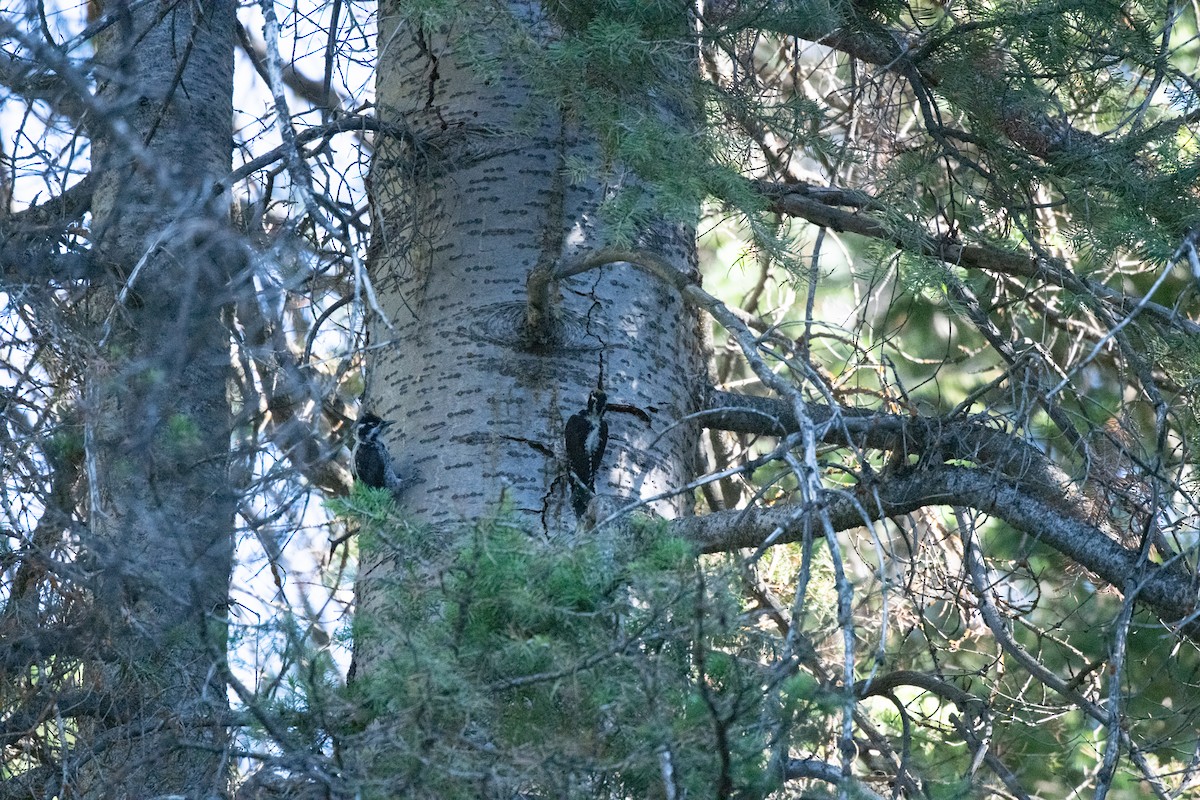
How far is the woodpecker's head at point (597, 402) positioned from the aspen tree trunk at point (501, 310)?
27 millimetres

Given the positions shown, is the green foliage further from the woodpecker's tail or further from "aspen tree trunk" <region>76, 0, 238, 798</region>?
the woodpecker's tail

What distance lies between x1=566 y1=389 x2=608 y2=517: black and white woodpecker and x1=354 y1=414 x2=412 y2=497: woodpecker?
0.42 m

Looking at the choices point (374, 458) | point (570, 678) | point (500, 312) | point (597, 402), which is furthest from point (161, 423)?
point (570, 678)

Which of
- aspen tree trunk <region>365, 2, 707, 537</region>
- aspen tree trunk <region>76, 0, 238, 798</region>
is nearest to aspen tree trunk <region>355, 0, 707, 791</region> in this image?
aspen tree trunk <region>365, 2, 707, 537</region>

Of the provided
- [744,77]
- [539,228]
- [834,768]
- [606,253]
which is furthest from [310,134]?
[834,768]

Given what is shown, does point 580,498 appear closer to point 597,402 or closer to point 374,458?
point 597,402

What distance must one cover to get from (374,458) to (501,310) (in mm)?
502

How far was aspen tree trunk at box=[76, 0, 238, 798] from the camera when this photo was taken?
2590 mm

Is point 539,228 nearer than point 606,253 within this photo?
No

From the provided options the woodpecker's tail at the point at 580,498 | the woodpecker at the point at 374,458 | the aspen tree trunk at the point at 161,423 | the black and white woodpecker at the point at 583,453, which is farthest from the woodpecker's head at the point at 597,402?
the aspen tree trunk at the point at 161,423

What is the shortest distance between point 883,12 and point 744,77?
43 centimetres

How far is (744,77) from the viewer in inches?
133

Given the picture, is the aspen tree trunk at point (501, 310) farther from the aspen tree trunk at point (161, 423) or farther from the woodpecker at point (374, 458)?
the aspen tree trunk at point (161, 423)

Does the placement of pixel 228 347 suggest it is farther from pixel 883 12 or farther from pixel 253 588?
pixel 883 12
